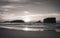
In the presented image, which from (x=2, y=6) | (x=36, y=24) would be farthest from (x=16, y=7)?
(x=36, y=24)

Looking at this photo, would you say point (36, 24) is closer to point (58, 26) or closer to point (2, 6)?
point (58, 26)

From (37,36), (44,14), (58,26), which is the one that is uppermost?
(44,14)

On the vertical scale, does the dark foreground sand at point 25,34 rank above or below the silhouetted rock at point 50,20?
below

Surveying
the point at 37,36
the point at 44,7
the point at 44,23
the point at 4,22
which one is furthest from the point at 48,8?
the point at 4,22

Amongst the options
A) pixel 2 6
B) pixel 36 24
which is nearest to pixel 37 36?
pixel 36 24

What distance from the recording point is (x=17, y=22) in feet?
2.97

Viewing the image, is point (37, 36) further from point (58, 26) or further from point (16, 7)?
point (16, 7)

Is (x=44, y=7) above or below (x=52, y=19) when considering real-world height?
above

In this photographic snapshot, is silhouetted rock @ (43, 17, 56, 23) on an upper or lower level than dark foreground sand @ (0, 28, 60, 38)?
upper

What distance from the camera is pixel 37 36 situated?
897mm

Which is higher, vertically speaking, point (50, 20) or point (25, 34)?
point (50, 20)

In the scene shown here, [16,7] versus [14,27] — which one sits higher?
[16,7]

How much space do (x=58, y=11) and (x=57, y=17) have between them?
0.20 ft

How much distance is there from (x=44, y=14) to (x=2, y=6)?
17.5 inches
